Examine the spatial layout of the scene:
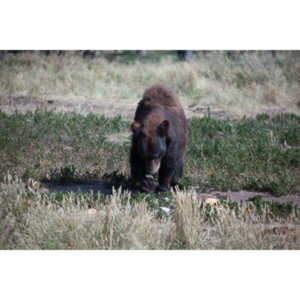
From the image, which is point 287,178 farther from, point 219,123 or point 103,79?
point 103,79

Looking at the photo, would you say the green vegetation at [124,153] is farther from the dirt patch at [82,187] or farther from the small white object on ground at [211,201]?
the small white object on ground at [211,201]

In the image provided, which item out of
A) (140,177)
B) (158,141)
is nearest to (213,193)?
(140,177)

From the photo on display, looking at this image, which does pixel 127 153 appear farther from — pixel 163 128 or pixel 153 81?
pixel 153 81

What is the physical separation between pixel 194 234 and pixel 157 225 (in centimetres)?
47

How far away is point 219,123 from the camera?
12.7m

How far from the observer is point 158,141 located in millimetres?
7750

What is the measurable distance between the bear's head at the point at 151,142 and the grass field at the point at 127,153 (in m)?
0.51

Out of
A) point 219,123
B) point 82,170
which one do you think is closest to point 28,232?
point 82,170

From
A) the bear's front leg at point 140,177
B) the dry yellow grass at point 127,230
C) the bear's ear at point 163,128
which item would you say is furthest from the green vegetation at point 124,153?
the dry yellow grass at point 127,230

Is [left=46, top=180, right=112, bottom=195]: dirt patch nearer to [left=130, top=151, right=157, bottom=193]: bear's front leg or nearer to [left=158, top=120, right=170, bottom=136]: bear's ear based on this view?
[left=130, top=151, right=157, bottom=193]: bear's front leg

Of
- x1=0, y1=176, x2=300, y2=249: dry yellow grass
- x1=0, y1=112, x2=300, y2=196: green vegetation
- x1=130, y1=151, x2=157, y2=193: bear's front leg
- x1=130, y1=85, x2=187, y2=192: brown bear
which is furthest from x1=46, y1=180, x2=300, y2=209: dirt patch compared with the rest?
x1=0, y1=176, x2=300, y2=249: dry yellow grass

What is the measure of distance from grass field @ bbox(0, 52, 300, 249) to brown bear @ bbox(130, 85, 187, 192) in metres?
0.31

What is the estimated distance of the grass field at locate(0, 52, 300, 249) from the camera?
6.47 meters

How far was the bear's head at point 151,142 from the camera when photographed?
25.3 feet
